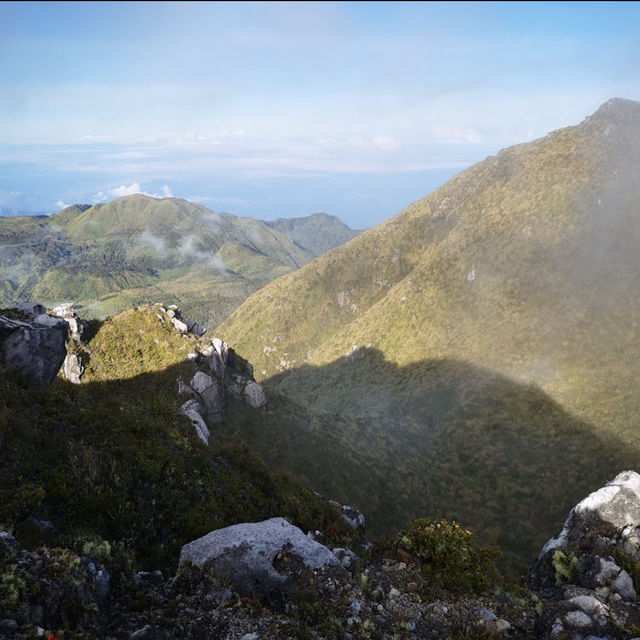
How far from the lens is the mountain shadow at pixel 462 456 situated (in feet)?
158

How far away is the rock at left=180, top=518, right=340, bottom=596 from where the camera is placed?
421 inches

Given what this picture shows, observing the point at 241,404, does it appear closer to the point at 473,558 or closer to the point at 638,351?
the point at 473,558

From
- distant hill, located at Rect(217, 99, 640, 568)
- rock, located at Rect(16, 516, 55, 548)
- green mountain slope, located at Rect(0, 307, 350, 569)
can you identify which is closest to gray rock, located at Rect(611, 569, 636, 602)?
green mountain slope, located at Rect(0, 307, 350, 569)

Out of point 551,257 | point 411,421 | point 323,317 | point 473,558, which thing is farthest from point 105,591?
point 323,317

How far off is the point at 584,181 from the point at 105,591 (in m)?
142

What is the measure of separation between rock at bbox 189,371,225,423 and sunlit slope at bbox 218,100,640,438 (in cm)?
5899

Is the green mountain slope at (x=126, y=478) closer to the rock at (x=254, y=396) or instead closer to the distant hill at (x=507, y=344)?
the distant hill at (x=507, y=344)

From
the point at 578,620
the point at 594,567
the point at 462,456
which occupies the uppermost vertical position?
the point at 578,620

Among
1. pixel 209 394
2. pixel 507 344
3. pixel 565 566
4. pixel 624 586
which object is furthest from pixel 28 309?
pixel 507 344

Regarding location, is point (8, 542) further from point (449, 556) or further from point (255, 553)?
point (449, 556)

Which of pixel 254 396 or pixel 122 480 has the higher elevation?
pixel 122 480

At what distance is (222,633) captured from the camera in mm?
8562

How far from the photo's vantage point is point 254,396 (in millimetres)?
54250

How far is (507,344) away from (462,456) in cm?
3332
